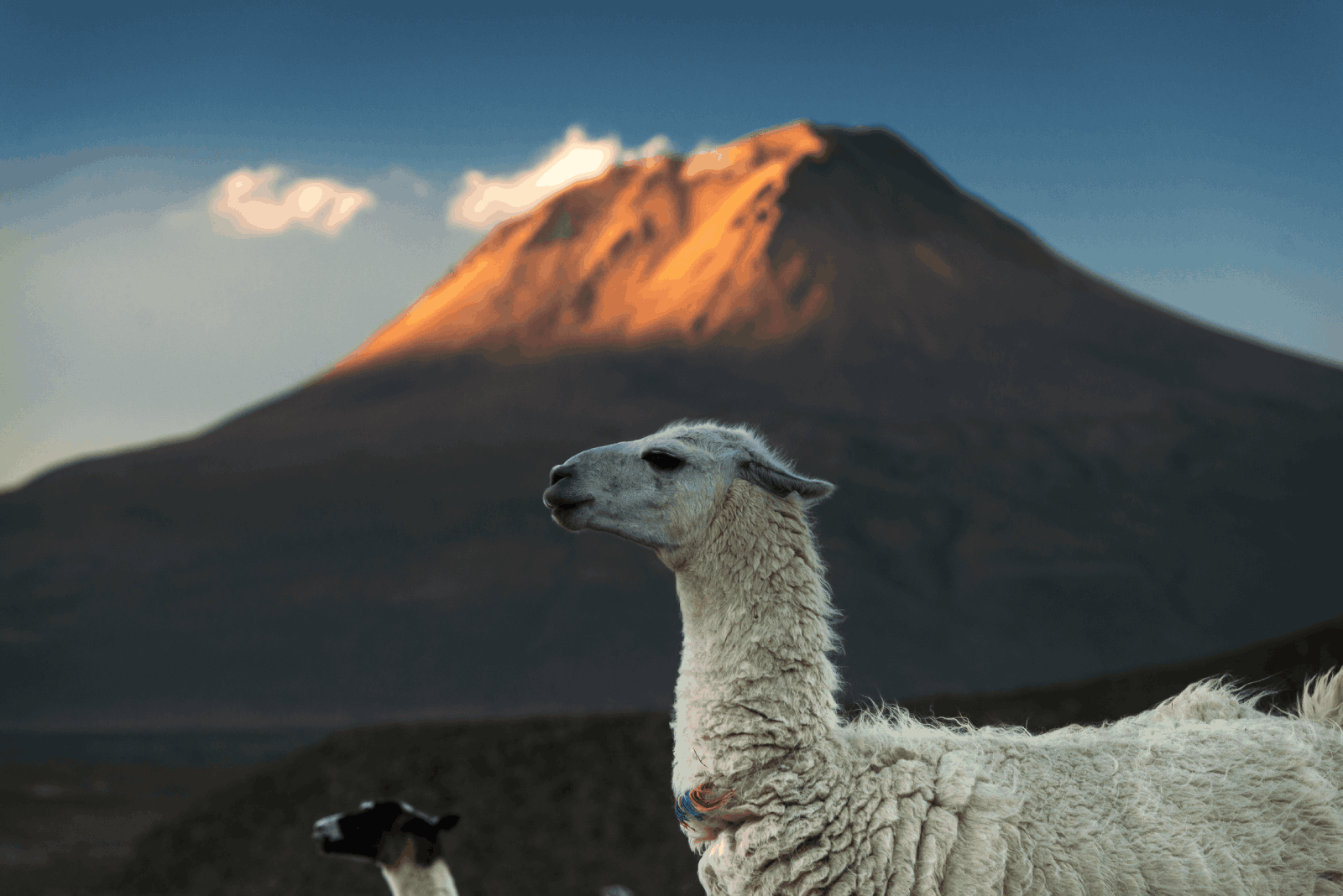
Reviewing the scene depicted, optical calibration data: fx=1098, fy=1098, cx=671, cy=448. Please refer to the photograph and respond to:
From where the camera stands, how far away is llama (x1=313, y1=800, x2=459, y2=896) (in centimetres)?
867

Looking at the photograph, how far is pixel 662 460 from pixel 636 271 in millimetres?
99404

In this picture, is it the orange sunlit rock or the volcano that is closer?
the volcano

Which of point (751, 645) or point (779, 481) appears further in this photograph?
point (779, 481)

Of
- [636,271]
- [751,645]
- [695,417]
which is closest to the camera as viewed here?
[751,645]

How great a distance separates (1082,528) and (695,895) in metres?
61.0

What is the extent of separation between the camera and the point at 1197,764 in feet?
12.7

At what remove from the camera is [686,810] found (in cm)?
372

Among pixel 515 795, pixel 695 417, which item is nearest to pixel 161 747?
pixel 695 417

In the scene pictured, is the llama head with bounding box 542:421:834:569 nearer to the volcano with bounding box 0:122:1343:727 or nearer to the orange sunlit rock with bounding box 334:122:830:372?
the volcano with bounding box 0:122:1343:727

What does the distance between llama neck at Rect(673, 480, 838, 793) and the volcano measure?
5052 centimetres

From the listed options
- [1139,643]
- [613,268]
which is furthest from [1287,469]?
Answer: [613,268]

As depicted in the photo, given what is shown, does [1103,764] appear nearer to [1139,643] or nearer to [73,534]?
[1139,643]

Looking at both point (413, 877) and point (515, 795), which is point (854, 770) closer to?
point (413, 877)

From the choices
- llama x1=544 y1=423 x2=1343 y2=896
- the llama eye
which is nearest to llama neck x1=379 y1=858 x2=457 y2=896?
llama x1=544 y1=423 x2=1343 y2=896
